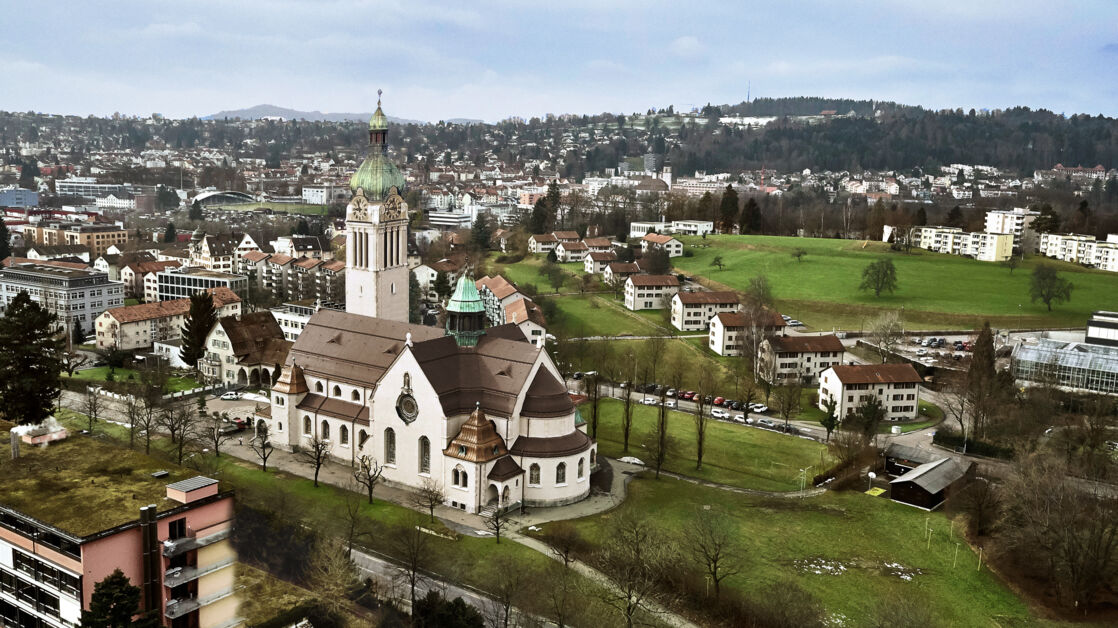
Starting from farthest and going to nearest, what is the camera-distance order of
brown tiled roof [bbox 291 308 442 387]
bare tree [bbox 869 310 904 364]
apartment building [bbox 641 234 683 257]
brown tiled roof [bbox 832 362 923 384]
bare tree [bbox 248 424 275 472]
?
1. apartment building [bbox 641 234 683 257]
2. bare tree [bbox 869 310 904 364]
3. brown tiled roof [bbox 832 362 923 384]
4. brown tiled roof [bbox 291 308 442 387]
5. bare tree [bbox 248 424 275 472]

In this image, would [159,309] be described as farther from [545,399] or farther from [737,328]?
[737,328]

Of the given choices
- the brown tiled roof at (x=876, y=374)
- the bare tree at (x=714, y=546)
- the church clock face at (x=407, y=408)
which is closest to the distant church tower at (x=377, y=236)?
the church clock face at (x=407, y=408)

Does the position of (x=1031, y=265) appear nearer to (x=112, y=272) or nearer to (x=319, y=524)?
(x=319, y=524)

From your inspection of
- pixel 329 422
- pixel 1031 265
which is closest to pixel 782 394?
pixel 329 422

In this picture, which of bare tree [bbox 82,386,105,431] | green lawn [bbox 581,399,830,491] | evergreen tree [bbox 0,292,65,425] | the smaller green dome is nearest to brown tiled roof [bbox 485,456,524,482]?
green lawn [bbox 581,399,830,491]

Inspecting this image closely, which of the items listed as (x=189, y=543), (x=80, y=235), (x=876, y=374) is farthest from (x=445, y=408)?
(x=80, y=235)

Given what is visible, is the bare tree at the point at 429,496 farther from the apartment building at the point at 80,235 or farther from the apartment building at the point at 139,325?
the apartment building at the point at 80,235

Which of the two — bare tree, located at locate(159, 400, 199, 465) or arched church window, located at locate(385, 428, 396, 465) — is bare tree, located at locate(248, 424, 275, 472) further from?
arched church window, located at locate(385, 428, 396, 465)
